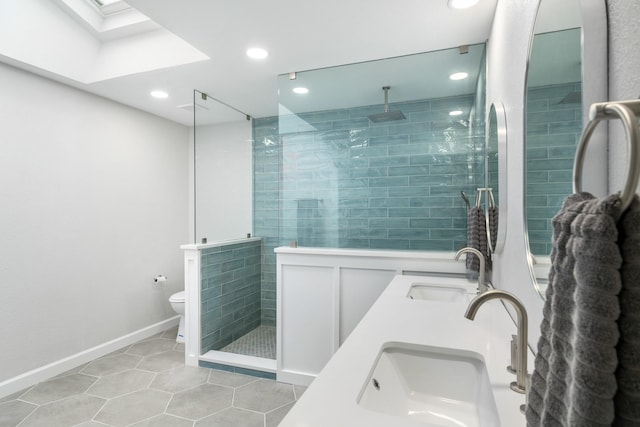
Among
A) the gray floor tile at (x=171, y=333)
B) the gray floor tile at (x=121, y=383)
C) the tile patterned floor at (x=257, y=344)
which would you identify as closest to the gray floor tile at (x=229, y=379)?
the tile patterned floor at (x=257, y=344)

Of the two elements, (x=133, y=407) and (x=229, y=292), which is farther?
(x=229, y=292)

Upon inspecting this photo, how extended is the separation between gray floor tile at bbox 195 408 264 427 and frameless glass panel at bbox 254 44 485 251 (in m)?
1.26

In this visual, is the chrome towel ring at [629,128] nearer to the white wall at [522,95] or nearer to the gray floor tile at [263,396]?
the white wall at [522,95]

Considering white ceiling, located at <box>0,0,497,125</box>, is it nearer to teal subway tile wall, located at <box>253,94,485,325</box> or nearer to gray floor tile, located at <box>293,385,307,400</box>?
teal subway tile wall, located at <box>253,94,485,325</box>

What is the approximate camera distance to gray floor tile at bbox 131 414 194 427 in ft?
6.77

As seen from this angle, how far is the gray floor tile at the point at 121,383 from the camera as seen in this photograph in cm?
244

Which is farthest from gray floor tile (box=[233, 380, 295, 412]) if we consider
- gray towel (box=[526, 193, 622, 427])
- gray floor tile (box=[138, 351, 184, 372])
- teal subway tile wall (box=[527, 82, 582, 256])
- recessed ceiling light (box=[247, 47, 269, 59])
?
recessed ceiling light (box=[247, 47, 269, 59])

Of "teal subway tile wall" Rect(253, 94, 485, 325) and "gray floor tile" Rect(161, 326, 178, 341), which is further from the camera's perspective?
"gray floor tile" Rect(161, 326, 178, 341)

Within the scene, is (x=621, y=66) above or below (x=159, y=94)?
below

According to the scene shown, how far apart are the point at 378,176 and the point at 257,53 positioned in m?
1.27

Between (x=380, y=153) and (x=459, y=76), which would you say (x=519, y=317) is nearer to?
(x=380, y=153)

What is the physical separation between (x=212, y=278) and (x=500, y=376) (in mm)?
2666

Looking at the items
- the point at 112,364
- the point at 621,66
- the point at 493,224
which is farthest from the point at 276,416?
the point at 621,66

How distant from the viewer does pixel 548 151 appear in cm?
80
